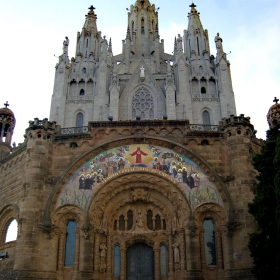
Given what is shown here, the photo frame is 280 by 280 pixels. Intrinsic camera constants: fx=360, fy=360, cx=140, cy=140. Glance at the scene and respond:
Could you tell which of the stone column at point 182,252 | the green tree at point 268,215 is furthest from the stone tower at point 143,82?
the green tree at point 268,215

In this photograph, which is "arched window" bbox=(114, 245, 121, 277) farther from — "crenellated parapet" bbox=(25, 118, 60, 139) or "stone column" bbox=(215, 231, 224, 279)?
"crenellated parapet" bbox=(25, 118, 60, 139)

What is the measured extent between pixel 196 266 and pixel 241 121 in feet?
29.7

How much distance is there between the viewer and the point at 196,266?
64.3 feet

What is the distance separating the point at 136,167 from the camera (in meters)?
22.0

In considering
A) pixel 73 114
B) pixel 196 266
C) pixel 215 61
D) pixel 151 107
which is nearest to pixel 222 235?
pixel 196 266

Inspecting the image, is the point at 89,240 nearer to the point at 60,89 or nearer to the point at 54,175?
the point at 54,175

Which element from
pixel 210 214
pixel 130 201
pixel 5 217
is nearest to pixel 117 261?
pixel 130 201

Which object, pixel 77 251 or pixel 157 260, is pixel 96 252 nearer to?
pixel 77 251

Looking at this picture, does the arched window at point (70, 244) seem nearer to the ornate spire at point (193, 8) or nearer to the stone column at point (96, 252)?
the stone column at point (96, 252)

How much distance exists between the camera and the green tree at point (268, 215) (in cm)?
1552

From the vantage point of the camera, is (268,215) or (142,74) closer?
(268,215)

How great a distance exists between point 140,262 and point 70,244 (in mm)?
4419

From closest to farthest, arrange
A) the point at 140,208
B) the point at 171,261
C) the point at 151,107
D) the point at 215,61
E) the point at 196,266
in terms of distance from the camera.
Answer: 1. the point at 196,266
2. the point at 171,261
3. the point at 140,208
4. the point at 151,107
5. the point at 215,61

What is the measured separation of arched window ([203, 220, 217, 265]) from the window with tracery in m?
21.0
